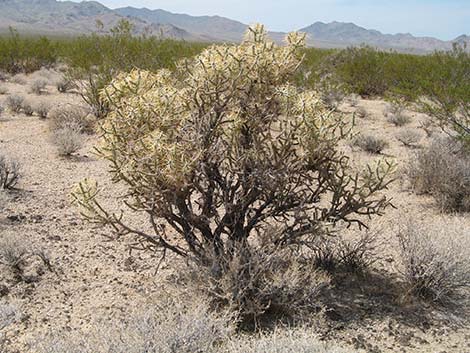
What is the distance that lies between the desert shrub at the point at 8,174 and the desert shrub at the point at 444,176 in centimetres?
618

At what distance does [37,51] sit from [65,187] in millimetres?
22630

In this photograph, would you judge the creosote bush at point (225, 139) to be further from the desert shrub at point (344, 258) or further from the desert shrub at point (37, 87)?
the desert shrub at point (37, 87)

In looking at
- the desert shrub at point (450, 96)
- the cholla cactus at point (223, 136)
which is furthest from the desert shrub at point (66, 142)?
the desert shrub at point (450, 96)

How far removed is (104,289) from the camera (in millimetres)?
5070

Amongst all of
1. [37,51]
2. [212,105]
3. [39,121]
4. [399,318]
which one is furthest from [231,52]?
[37,51]

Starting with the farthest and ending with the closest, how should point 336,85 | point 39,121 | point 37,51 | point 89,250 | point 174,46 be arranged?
point 37,51 → point 174,46 → point 336,85 → point 39,121 → point 89,250

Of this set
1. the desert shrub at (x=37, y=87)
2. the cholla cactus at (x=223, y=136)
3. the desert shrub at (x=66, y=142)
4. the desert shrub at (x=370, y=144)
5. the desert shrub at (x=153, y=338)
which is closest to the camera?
the desert shrub at (x=153, y=338)

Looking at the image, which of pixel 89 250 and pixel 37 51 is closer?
pixel 89 250

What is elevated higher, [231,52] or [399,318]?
[231,52]

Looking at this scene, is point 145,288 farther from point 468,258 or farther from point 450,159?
point 450,159

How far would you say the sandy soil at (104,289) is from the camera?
14.2 feet

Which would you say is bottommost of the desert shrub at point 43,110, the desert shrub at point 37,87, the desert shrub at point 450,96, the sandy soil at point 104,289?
the desert shrub at point 37,87

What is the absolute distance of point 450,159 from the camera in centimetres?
830

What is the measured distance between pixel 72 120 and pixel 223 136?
8.62 m
